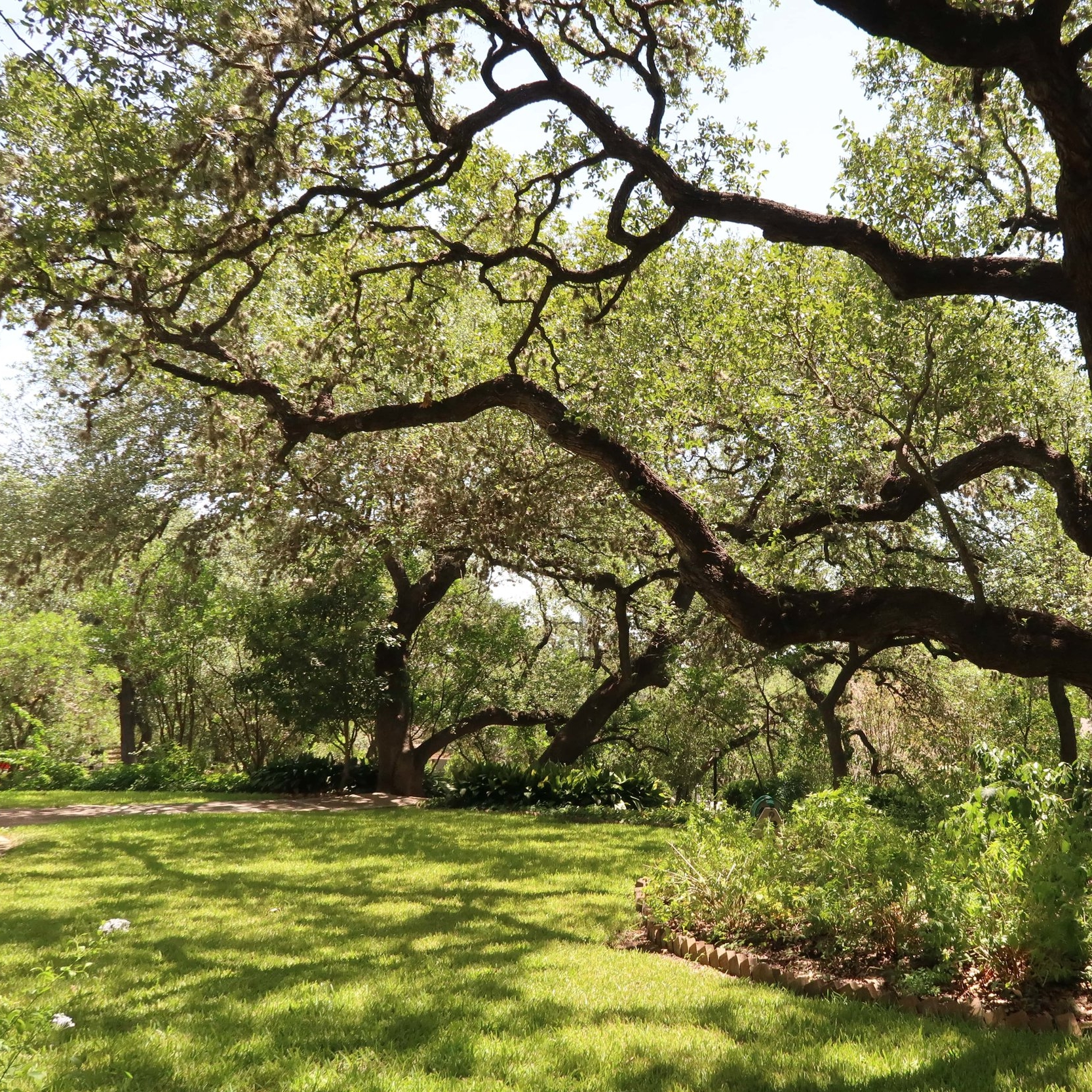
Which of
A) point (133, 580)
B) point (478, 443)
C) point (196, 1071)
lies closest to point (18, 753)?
point (133, 580)

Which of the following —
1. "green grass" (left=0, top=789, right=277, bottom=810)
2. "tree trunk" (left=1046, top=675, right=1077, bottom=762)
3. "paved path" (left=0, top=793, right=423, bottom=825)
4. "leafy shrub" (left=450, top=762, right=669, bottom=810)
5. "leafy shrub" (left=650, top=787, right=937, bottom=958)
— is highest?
"tree trunk" (left=1046, top=675, right=1077, bottom=762)

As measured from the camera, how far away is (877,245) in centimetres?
679

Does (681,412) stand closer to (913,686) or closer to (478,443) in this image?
(478,443)

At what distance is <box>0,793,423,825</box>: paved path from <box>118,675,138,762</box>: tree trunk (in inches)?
356

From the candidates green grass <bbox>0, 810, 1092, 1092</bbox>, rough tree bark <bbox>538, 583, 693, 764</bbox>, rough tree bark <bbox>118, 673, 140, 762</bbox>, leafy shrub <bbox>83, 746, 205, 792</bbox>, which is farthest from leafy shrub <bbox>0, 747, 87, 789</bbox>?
rough tree bark <bbox>538, 583, 693, 764</bbox>

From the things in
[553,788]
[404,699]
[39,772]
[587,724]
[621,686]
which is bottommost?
[39,772]

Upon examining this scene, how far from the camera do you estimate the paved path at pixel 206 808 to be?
1232 cm

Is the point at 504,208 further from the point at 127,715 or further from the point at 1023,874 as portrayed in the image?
the point at 127,715

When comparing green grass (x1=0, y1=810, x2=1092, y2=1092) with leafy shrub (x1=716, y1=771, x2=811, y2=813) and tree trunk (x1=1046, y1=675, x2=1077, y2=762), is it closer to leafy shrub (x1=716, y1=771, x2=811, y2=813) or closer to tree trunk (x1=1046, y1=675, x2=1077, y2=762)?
tree trunk (x1=1046, y1=675, x2=1077, y2=762)

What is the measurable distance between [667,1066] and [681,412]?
836cm

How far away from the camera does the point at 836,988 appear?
4398mm

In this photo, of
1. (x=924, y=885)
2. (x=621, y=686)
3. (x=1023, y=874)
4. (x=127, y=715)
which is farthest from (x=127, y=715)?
(x=1023, y=874)

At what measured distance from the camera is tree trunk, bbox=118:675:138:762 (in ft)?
73.2

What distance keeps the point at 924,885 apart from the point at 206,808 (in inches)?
477
